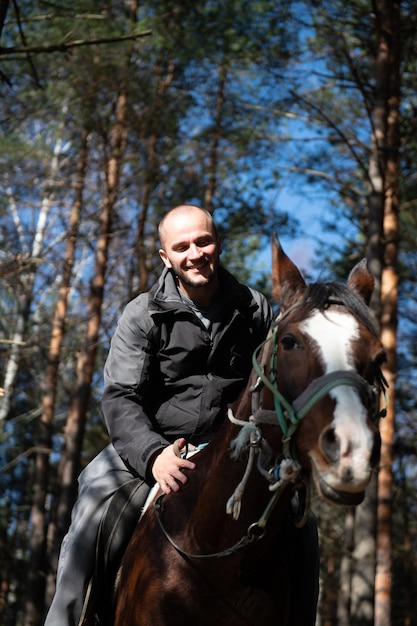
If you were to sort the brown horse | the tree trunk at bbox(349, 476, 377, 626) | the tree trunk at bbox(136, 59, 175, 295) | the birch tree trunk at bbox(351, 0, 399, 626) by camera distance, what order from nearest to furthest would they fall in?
the brown horse < the tree trunk at bbox(349, 476, 377, 626) < the birch tree trunk at bbox(351, 0, 399, 626) < the tree trunk at bbox(136, 59, 175, 295)

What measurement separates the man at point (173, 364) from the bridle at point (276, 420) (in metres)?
0.66

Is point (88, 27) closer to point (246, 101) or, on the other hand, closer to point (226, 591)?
point (246, 101)

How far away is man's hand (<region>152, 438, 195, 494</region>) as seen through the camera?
344 centimetres

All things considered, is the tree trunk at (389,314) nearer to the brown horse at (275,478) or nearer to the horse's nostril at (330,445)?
the brown horse at (275,478)

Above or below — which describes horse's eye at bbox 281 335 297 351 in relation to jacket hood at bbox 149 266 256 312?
below

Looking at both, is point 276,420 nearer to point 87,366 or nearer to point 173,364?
point 173,364

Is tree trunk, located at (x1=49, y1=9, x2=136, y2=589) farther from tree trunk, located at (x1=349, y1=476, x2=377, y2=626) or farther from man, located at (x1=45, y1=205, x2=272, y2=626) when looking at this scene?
man, located at (x1=45, y1=205, x2=272, y2=626)

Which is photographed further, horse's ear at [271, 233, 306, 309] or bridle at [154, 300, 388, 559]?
horse's ear at [271, 233, 306, 309]

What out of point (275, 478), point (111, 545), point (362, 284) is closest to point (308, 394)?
point (275, 478)

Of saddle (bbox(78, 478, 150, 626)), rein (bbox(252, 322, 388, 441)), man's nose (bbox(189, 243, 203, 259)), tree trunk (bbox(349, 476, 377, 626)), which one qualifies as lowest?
tree trunk (bbox(349, 476, 377, 626))

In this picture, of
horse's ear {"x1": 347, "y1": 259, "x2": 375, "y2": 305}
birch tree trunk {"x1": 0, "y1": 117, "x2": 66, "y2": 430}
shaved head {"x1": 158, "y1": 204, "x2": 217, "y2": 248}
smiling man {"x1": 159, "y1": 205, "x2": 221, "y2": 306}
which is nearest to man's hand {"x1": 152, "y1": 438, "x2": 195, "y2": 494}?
smiling man {"x1": 159, "y1": 205, "x2": 221, "y2": 306}

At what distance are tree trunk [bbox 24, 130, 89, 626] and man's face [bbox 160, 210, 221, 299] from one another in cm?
1318

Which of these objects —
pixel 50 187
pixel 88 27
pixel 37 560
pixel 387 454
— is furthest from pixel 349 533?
pixel 88 27

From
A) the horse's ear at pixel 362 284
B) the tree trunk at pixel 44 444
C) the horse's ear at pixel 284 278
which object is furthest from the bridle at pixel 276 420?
the tree trunk at pixel 44 444
